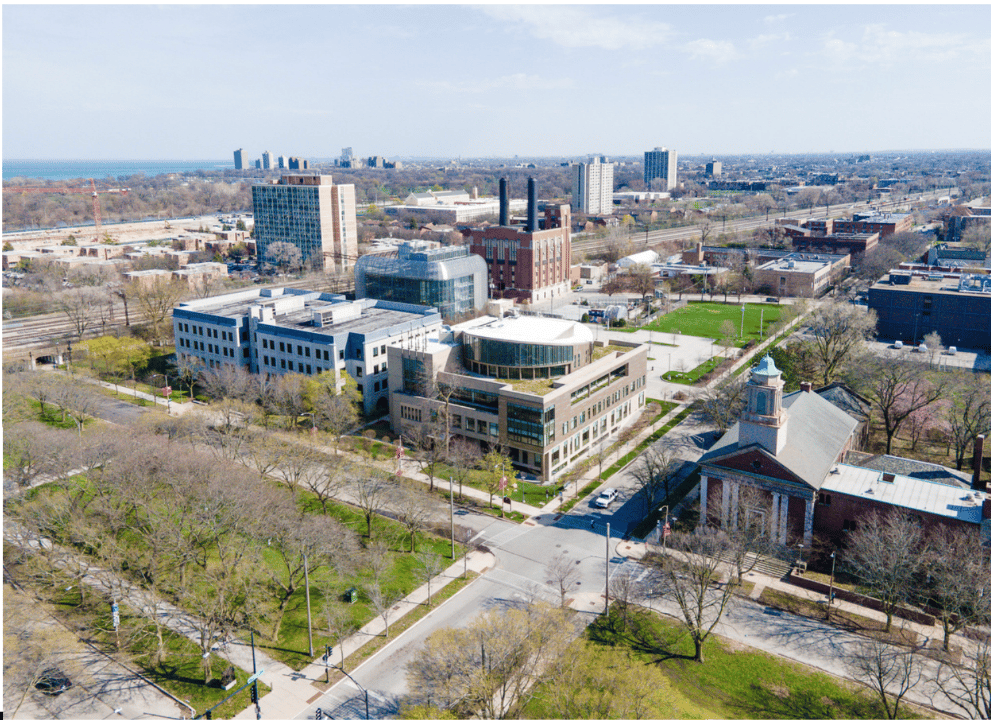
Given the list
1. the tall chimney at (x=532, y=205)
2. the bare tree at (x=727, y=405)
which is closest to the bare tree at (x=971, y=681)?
the bare tree at (x=727, y=405)

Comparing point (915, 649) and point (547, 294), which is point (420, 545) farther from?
point (547, 294)

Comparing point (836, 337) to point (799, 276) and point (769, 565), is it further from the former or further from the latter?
point (799, 276)

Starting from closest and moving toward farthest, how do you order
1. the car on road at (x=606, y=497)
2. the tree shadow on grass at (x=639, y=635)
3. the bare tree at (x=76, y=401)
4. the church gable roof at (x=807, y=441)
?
1. the tree shadow on grass at (x=639, y=635)
2. the church gable roof at (x=807, y=441)
3. the car on road at (x=606, y=497)
4. the bare tree at (x=76, y=401)

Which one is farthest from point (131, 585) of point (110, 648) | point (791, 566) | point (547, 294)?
point (547, 294)

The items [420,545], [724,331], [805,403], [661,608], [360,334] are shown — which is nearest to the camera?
[661,608]

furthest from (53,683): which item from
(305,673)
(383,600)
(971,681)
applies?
(971,681)

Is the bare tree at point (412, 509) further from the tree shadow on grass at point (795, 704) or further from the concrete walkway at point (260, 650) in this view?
the tree shadow on grass at point (795, 704)

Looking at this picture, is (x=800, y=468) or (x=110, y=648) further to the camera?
(x=800, y=468)
